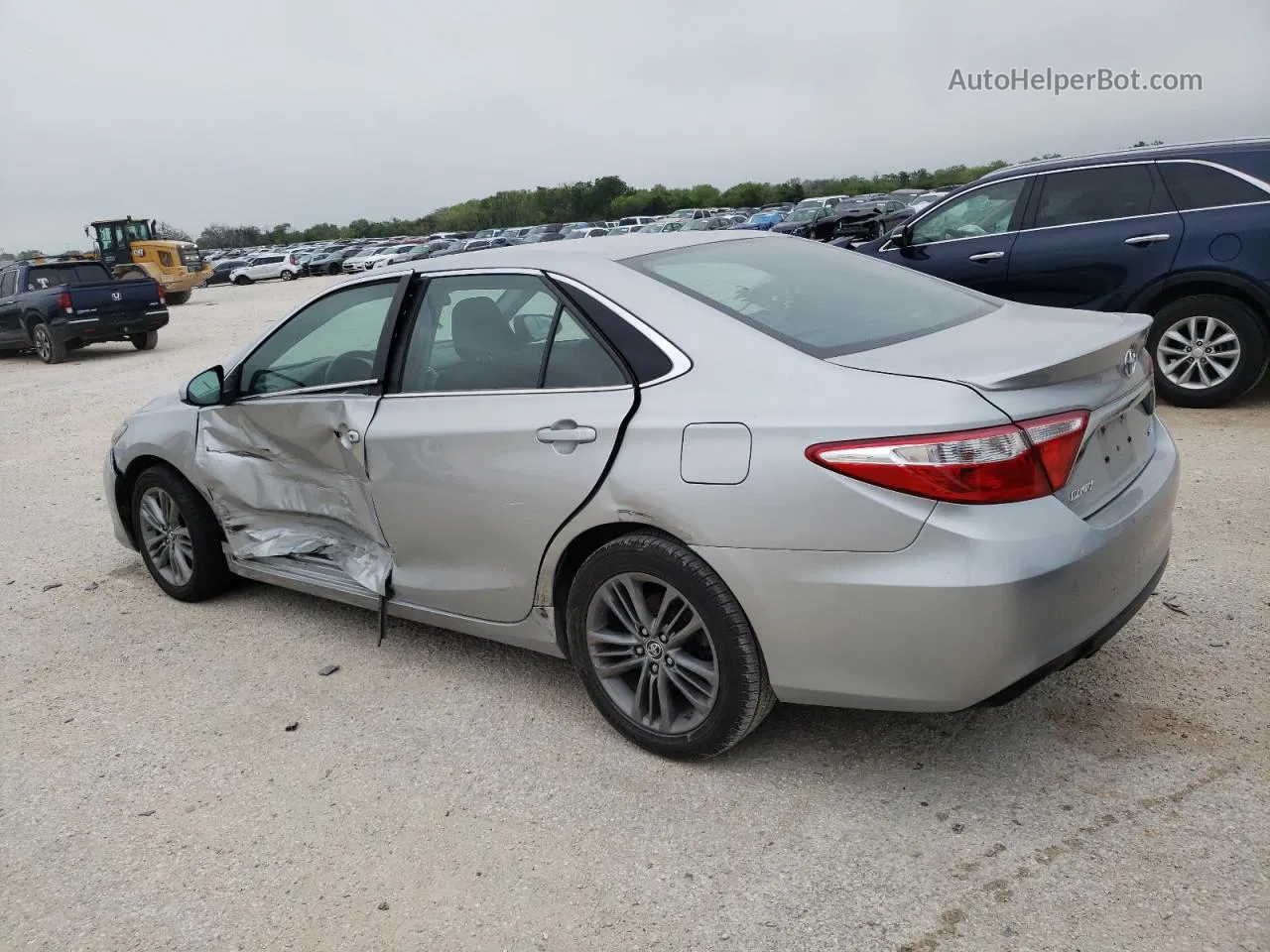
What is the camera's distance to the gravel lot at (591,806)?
8.43 feet

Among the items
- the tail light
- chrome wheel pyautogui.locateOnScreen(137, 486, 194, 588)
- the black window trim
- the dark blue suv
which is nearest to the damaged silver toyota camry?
the tail light

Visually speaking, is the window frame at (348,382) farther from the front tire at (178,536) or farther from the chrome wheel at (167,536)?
the chrome wheel at (167,536)

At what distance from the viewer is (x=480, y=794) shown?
325cm

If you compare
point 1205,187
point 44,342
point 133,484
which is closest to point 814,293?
point 133,484

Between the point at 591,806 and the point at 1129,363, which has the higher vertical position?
the point at 1129,363

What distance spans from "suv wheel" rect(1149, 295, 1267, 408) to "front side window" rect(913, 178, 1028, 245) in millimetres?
1436

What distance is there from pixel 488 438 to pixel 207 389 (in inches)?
77.7

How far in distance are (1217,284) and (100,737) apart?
707 cm

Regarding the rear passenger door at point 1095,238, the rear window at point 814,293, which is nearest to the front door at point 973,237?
the rear passenger door at point 1095,238

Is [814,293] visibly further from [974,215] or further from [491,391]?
[974,215]

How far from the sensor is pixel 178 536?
5.01 meters

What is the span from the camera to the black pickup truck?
16875 mm

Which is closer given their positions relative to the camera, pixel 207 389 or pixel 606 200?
pixel 207 389

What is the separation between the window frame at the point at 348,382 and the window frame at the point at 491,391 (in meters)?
0.04
